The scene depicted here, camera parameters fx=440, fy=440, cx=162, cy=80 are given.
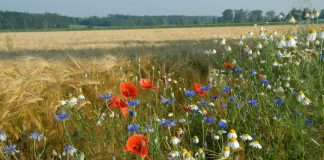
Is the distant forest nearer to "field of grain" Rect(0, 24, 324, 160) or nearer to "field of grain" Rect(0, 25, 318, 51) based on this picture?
"field of grain" Rect(0, 25, 318, 51)

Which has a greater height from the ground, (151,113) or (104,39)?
(151,113)

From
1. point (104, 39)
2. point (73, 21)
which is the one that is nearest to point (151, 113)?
point (104, 39)

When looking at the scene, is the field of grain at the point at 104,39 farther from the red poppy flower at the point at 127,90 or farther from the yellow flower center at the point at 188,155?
the yellow flower center at the point at 188,155

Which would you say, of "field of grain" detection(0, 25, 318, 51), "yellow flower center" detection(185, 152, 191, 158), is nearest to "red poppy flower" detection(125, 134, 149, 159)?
"yellow flower center" detection(185, 152, 191, 158)

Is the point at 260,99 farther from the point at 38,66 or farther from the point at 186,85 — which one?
the point at 38,66

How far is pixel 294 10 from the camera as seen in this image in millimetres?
4855

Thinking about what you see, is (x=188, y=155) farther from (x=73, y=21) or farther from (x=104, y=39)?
(x=73, y=21)

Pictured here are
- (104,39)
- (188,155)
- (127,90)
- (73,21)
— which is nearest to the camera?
(188,155)

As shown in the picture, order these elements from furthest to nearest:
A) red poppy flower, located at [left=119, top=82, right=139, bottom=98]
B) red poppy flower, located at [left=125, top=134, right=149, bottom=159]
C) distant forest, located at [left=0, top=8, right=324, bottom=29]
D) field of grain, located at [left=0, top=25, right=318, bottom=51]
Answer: distant forest, located at [left=0, top=8, right=324, bottom=29]
field of grain, located at [left=0, top=25, right=318, bottom=51]
red poppy flower, located at [left=119, top=82, right=139, bottom=98]
red poppy flower, located at [left=125, top=134, right=149, bottom=159]

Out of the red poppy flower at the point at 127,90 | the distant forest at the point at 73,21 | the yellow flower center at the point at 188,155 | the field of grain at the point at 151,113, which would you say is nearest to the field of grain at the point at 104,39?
the field of grain at the point at 151,113

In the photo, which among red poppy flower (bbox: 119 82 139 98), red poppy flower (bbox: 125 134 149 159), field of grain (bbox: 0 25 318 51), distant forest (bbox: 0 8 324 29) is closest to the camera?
red poppy flower (bbox: 125 134 149 159)

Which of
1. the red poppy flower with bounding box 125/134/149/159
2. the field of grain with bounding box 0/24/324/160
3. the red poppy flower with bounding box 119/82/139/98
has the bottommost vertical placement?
the field of grain with bounding box 0/24/324/160

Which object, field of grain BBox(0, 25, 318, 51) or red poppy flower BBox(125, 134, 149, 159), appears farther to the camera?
field of grain BBox(0, 25, 318, 51)

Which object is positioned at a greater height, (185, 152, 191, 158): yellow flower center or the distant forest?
(185, 152, 191, 158): yellow flower center
